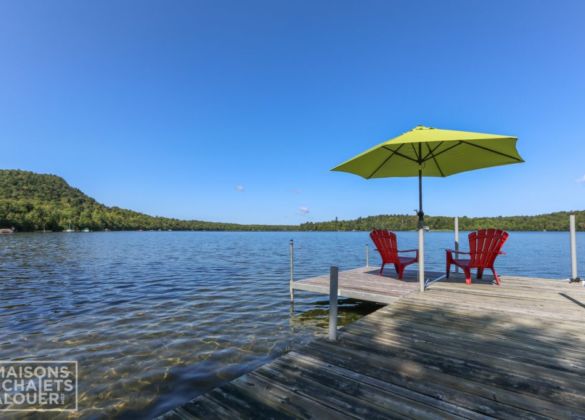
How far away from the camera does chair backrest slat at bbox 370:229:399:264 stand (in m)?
6.59

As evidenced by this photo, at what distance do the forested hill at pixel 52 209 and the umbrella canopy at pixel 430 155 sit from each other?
9177 cm

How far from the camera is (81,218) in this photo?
286 feet

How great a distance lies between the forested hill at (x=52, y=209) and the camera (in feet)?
239

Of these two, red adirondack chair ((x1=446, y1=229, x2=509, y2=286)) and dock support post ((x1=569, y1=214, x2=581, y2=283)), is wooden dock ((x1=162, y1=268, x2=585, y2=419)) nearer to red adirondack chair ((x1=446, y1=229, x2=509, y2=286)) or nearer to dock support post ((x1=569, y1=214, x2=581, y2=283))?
red adirondack chair ((x1=446, y1=229, x2=509, y2=286))

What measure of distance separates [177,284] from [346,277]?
21.8 ft

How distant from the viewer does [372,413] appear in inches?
71.9

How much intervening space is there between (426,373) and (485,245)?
15.4 ft

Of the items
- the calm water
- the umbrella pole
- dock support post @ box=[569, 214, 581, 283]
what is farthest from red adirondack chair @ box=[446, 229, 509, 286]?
the calm water

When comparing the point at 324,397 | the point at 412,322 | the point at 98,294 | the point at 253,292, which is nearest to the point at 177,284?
the point at 98,294

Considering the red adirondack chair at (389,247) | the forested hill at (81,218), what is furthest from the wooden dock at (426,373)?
the forested hill at (81,218)

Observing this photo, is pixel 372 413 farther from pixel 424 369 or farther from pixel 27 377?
pixel 27 377

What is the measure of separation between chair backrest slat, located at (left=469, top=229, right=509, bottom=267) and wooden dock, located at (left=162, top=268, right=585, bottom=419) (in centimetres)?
194

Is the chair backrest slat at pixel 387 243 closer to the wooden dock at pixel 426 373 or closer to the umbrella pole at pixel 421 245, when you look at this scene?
the umbrella pole at pixel 421 245

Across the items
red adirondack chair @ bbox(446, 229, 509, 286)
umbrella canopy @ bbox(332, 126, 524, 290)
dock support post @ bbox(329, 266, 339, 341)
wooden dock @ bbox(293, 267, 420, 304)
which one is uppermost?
umbrella canopy @ bbox(332, 126, 524, 290)
